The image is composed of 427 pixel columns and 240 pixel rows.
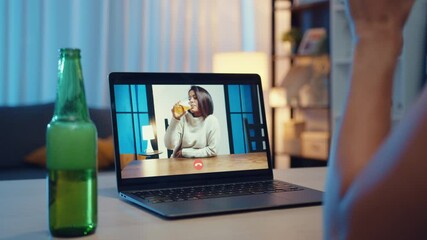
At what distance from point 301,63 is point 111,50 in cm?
134

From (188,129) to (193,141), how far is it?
29 mm

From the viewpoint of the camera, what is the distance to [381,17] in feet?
2.17

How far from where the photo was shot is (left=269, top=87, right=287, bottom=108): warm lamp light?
12.5ft

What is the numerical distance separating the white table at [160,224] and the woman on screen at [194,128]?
0.18 meters

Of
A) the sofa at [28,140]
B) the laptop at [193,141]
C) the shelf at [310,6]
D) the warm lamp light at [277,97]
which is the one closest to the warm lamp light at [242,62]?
the warm lamp light at [277,97]

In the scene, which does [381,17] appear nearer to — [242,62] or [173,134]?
[173,134]

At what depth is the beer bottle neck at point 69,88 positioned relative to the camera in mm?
691

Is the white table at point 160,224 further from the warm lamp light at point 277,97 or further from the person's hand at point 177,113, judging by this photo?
the warm lamp light at point 277,97

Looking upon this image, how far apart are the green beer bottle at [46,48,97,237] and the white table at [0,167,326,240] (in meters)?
0.04

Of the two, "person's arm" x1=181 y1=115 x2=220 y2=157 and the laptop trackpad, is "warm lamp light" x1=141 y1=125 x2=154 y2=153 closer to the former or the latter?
"person's arm" x1=181 y1=115 x2=220 y2=157

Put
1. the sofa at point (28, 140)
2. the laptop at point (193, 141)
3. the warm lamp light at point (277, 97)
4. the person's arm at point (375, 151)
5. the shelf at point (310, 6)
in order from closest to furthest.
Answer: the person's arm at point (375, 151), the laptop at point (193, 141), the sofa at point (28, 140), the shelf at point (310, 6), the warm lamp light at point (277, 97)

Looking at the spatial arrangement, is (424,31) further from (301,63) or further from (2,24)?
(2,24)

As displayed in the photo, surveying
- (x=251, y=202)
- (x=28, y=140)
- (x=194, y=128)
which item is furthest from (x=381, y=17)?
(x=28, y=140)

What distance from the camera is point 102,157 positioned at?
283 cm
